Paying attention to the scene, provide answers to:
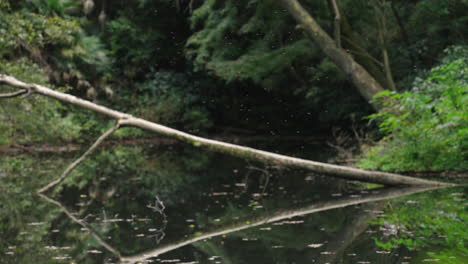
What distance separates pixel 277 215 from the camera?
5.99 m

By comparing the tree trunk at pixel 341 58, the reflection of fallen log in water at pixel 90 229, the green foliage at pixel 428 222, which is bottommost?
the green foliage at pixel 428 222

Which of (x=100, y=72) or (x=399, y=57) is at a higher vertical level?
(x=100, y=72)

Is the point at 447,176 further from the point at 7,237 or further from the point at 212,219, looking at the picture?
the point at 7,237

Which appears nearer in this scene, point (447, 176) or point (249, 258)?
point (249, 258)

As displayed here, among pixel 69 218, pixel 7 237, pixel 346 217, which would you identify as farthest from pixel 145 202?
pixel 346 217

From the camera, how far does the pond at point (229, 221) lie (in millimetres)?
4293

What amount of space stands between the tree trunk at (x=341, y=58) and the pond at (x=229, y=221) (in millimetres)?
2241

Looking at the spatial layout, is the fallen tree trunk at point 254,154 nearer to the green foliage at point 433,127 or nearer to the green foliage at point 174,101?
the green foliage at point 433,127

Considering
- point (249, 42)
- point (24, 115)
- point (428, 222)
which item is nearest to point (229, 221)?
point (428, 222)

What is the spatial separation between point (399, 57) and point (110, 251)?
10784mm

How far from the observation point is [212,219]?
5918 mm

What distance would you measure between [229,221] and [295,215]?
705 millimetres

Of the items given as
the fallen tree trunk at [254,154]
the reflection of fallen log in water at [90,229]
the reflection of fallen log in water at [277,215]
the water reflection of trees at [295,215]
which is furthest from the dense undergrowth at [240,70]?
the reflection of fallen log in water at [90,229]

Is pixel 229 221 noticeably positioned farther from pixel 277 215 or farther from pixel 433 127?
pixel 433 127
